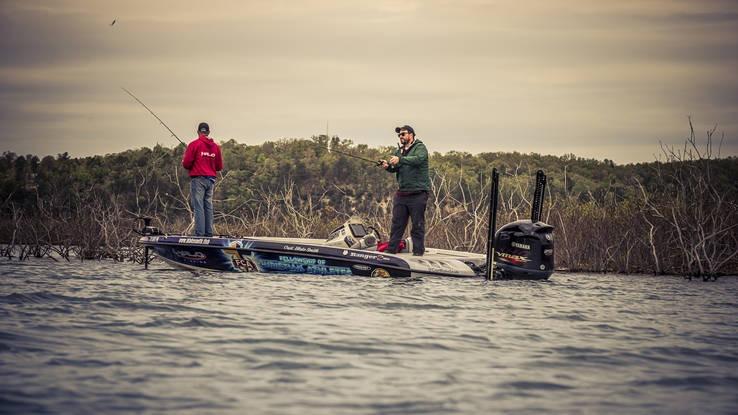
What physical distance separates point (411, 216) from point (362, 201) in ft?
84.5

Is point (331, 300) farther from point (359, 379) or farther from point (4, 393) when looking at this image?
point (4, 393)

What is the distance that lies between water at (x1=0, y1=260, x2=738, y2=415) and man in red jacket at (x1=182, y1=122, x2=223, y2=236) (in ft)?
6.50

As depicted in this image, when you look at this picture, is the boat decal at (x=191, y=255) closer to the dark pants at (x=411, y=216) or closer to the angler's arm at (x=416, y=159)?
the dark pants at (x=411, y=216)

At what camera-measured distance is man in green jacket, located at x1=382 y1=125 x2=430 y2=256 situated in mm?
15344

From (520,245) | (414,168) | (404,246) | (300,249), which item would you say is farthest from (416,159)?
(300,249)

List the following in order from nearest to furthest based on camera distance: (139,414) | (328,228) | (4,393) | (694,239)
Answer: (139,414), (4,393), (694,239), (328,228)

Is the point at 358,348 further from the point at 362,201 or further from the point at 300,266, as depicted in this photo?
the point at 362,201

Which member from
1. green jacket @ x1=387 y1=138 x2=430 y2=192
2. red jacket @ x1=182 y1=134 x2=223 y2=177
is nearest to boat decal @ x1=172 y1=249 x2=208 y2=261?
red jacket @ x1=182 y1=134 x2=223 y2=177

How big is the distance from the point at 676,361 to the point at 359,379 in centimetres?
297

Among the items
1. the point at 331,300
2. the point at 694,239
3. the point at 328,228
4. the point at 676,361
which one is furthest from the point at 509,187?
the point at 676,361

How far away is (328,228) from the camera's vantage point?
24750mm

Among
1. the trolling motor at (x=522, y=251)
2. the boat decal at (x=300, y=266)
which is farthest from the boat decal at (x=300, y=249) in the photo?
the trolling motor at (x=522, y=251)

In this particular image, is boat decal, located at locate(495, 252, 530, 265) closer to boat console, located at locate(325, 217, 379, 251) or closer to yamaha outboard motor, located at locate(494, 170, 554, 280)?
yamaha outboard motor, located at locate(494, 170, 554, 280)

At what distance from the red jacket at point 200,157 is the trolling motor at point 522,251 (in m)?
4.57
